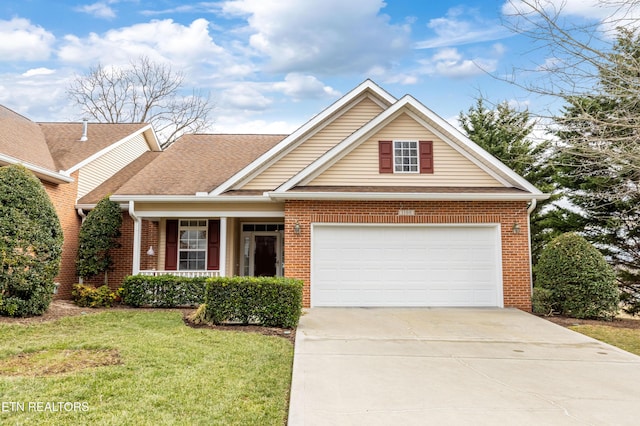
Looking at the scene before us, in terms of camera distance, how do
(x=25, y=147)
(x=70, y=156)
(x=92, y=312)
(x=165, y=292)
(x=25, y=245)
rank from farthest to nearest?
(x=70, y=156) → (x=25, y=147) → (x=165, y=292) → (x=92, y=312) → (x=25, y=245)

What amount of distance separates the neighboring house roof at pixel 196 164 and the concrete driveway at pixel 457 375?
6048 millimetres

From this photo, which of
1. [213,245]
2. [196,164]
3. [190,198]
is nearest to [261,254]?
[213,245]

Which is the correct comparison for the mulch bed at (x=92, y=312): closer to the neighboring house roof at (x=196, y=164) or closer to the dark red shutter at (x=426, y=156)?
the neighboring house roof at (x=196, y=164)

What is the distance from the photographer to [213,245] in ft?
42.6

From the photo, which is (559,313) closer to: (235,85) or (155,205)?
(155,205)

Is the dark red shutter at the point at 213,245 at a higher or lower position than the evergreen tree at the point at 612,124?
lower

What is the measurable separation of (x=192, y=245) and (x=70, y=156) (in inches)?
199

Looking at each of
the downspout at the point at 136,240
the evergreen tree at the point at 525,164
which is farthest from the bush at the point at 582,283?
the downspout at the point at 136,240

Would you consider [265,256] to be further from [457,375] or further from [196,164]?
[457,375]

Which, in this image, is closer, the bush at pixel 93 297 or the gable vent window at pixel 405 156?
the bush at pixel 93 297

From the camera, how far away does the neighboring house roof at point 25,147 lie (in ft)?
35.1

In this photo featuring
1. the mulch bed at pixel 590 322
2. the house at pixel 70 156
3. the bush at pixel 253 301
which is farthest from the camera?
the house at pixel 70 156

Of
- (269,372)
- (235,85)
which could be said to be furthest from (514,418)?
(235,85)

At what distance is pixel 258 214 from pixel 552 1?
331 inches
